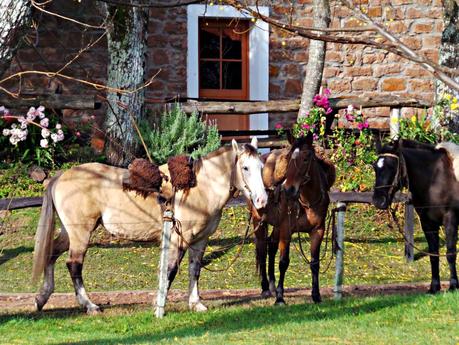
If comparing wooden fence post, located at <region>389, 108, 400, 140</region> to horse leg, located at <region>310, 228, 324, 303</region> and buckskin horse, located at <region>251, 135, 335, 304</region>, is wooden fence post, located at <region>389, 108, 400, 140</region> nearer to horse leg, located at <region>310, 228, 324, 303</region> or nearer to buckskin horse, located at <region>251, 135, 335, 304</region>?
buckskin horse, located at <region>251, 135, 335, 304</region>

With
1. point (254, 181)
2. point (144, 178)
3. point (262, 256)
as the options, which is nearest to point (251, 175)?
point (254, 181)

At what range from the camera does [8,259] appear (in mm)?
14789

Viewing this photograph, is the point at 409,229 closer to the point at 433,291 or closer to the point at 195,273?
→ the point at 433,291

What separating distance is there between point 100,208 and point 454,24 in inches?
324

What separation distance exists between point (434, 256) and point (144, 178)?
11.6 ft

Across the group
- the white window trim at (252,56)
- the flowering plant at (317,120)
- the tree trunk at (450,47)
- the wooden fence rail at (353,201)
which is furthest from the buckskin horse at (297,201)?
the white window trim at (252,56)

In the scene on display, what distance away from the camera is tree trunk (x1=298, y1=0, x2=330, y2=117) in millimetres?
17625

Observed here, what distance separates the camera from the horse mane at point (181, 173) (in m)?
11.6

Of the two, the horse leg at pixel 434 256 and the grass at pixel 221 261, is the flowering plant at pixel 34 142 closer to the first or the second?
the grass at pixel 221 261

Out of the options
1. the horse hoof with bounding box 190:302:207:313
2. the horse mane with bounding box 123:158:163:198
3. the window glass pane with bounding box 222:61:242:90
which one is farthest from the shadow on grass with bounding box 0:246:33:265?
the window glass pane with bounding box 222:61:242:90

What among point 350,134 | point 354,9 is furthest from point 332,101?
point 354,9

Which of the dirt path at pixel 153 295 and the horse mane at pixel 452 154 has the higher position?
the horse mane at pixel 452 154

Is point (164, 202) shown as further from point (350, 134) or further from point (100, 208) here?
point (350, 134)

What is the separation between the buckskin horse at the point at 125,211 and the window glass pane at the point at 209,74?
25.3ft
